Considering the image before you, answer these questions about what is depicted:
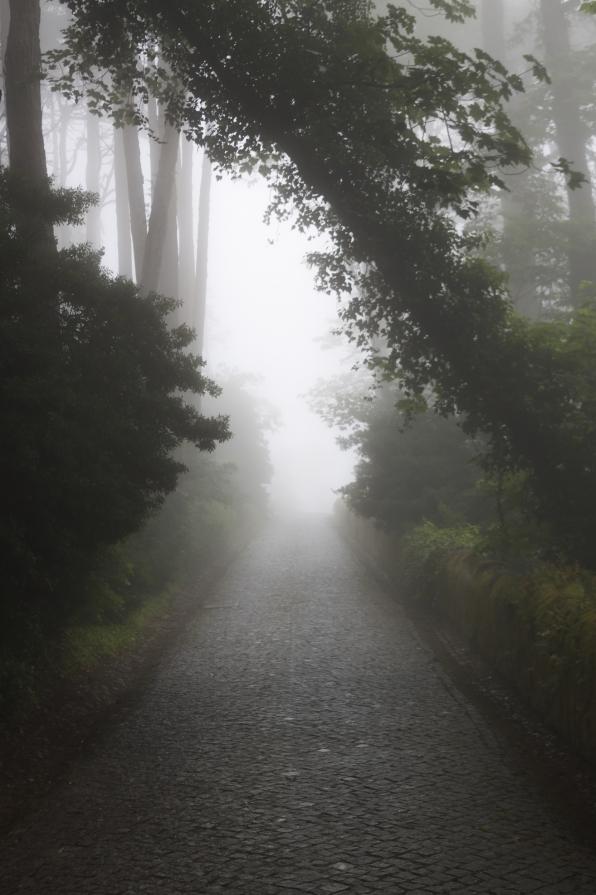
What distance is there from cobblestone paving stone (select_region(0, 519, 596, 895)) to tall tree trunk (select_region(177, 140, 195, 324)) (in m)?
22.1

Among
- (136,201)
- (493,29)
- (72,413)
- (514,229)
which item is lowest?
(72,413)

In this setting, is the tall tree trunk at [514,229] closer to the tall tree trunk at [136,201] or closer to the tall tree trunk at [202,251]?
the tall tree trunk at [136,201]

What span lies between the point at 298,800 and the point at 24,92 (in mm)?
10692

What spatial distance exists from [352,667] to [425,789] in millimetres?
3888

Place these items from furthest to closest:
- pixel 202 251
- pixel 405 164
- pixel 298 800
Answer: pixel 202 251 → pixel 405 164 → pixel 298 800

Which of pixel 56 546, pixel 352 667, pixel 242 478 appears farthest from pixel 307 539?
pixel 56 546

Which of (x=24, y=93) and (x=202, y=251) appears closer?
(x=24, y=93)

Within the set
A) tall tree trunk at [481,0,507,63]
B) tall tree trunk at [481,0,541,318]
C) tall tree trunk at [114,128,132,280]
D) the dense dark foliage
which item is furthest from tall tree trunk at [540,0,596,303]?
tall tree trunk at [114,128,132,280]

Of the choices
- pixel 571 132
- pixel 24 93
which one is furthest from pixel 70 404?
pixel 571 132

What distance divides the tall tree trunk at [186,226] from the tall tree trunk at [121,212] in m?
2.02

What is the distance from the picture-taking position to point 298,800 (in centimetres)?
536

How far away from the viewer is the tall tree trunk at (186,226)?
98.4 ft

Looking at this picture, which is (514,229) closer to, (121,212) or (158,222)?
(158,222)

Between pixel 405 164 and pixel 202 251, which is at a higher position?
pixel 202 251
